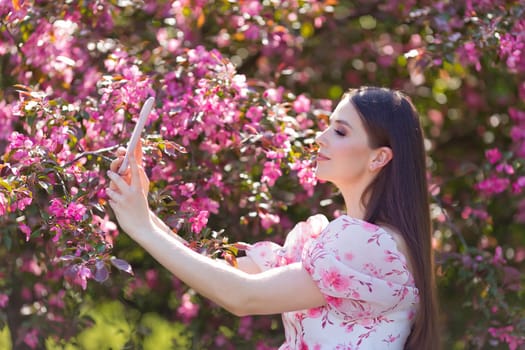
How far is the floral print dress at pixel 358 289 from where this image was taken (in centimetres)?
209

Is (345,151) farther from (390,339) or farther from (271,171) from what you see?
(271,171)

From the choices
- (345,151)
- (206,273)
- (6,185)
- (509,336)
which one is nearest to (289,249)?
(345,151)

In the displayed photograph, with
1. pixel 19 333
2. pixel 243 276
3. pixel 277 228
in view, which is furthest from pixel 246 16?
pixel 243 276

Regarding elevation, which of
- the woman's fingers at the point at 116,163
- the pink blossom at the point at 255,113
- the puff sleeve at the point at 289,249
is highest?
the woman's fingers at the point at 116,163

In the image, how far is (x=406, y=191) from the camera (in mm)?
2211

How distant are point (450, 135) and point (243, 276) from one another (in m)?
2.71

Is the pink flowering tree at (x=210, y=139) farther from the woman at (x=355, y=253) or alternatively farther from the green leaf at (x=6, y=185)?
the woman at (x=355, y=253)

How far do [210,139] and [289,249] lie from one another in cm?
63

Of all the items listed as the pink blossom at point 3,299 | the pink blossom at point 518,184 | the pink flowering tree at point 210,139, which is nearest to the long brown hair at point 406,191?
the pink flowering tree at point 210,139

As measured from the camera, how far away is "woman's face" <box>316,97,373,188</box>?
7.34 ft

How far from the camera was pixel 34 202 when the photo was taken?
8.86 feet

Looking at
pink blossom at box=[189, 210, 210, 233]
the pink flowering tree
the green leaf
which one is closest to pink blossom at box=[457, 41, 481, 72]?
the pink flowering tree

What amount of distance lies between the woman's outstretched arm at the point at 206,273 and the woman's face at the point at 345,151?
26cm

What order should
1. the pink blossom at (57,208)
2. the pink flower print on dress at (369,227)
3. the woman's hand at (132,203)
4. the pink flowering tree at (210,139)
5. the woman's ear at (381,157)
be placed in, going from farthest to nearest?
1. the pink flowering tree at (210,139)
2. the pink blossom at (57,208)
3. the woman's ear at (381,157)
4. the pink flower print on dress at (369,227)
5. the woman's hand at (132,203)
